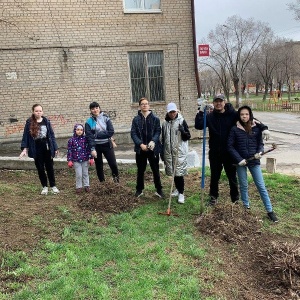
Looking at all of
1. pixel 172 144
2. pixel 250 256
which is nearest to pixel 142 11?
pixel 172 144

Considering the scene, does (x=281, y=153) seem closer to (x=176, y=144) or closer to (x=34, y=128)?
(x=176, y=144)

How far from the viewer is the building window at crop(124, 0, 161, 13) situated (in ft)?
36.8

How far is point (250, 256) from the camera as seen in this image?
3.94m

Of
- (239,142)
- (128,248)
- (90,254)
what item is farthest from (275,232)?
(90,254)

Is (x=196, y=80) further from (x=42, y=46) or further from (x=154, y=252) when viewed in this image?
(x=154, y=252)

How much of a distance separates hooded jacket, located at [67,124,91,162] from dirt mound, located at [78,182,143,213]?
64cm

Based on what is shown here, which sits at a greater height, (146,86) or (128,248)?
(146,86)

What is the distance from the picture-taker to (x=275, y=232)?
15.0 ft

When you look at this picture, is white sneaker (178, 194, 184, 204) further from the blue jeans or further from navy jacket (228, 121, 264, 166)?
navy jacket (228, 121, 264, 166)

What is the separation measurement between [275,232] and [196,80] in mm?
8213

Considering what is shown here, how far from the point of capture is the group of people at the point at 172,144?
16.0ft

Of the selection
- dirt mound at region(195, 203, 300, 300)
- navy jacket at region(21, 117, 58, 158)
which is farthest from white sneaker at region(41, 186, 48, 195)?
dirt mound at region(195, 203, 300, 300)

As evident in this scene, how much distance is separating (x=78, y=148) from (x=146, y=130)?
1340 millimetres

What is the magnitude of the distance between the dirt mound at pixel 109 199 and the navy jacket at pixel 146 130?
804 millimetres
